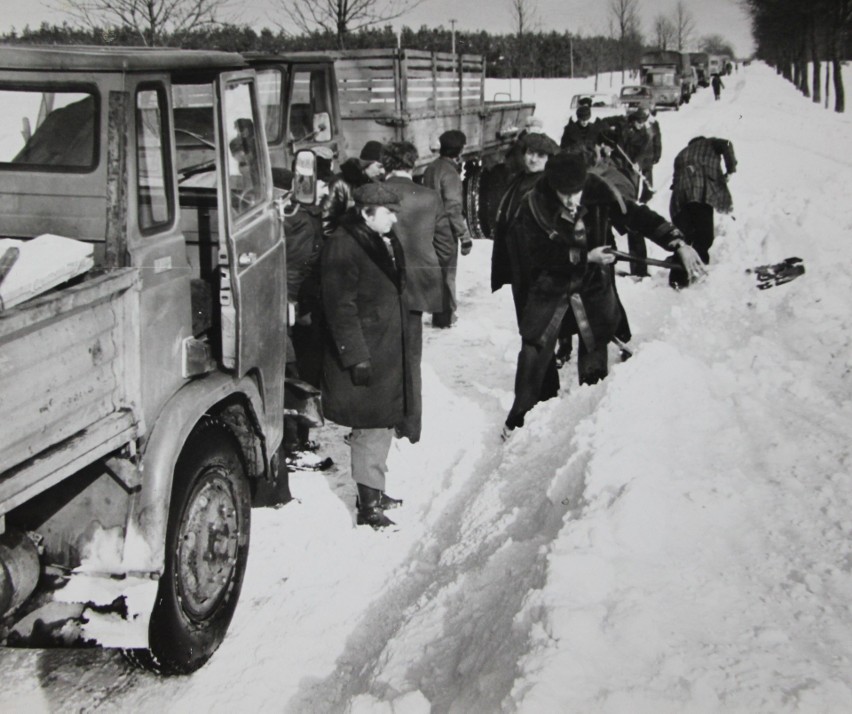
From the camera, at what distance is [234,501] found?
12.9 ft

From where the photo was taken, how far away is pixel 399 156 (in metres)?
6.82

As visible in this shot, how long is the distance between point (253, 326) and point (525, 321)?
226 centimetres

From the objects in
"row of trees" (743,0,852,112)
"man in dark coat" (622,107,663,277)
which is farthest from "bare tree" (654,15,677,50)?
"man in dark coat" (622,107,663,277)

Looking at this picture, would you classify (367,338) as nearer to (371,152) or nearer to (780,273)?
(371,152)

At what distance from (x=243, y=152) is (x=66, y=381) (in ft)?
6.27

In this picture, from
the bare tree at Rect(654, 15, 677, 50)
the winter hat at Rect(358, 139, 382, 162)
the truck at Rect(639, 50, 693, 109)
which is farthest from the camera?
the bare tree at Rect(654, 15, 677, 50)

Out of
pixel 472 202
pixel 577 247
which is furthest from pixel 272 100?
pixel 472 202

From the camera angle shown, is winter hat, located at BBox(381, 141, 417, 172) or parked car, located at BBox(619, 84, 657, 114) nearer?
winter hat, located at BBox(381, 141, 417, 172)

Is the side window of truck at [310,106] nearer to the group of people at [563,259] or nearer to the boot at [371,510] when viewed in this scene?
the group of people at [563,259]

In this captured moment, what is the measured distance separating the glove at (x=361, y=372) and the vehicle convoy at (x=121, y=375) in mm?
797

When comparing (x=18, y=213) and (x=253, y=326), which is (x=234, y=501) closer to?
(x=253, y=326)

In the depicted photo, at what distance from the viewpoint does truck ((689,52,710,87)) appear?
56625mm

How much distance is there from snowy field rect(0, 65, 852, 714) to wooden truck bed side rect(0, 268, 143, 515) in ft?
4.26

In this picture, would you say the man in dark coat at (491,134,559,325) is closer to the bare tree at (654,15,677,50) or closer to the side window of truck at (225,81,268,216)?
the side window of truck at (225,81,268,216)
